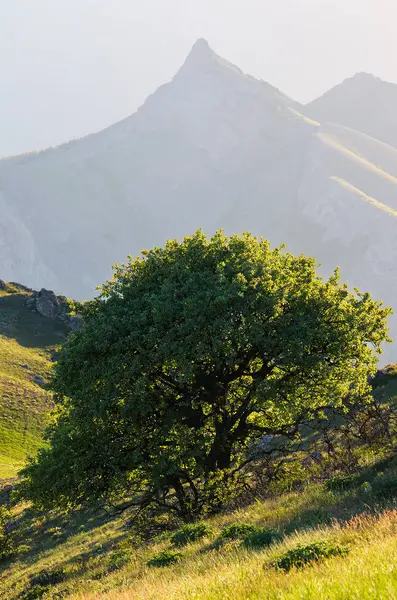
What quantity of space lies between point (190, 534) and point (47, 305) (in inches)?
5691

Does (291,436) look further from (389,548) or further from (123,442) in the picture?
(389,548)

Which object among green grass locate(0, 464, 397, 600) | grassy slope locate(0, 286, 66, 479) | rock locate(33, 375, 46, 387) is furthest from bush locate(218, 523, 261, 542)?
rock locate(33, 375, 46, 387)

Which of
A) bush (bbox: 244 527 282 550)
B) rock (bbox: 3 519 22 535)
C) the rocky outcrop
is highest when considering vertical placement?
the rocky outcrop

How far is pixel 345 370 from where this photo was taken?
2227cm

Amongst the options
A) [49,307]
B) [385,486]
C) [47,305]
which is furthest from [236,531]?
[47,305]

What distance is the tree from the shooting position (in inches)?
766

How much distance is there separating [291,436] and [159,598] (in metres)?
18.7

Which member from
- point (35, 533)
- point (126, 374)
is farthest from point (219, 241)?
point (35, 533)

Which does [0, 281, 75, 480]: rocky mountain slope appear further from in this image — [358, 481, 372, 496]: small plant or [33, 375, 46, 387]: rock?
[358, 481, 372, 496]: small plant

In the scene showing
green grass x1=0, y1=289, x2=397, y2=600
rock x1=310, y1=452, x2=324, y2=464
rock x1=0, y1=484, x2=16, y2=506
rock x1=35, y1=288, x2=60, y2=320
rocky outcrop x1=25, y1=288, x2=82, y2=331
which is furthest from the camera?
rock x1=35, y1=288, x2=60, y2=320

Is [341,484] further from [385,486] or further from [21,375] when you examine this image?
[21,375]

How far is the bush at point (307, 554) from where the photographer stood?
723 centimetres

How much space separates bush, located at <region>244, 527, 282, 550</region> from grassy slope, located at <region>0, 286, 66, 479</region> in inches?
1072

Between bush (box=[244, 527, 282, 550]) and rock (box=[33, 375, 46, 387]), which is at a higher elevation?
rock (box=[33, 375, 46, 387])
